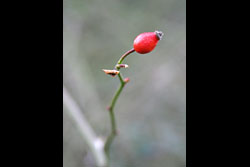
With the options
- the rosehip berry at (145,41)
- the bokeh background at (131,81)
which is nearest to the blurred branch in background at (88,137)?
the bokeh background at (131,81)

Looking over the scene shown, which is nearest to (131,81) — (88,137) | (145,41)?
(88,137)

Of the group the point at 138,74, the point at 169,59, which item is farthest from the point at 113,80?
the point at 169,59

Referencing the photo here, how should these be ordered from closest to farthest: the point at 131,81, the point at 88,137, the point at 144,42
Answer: the point at 144,42, the point at 88,137, the point at 131,81

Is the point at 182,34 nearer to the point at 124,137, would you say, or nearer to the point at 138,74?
the point at 138,74

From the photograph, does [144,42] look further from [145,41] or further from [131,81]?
[131,81]

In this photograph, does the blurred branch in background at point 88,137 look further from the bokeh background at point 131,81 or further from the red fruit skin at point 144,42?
the red fruit skin at point 144,42

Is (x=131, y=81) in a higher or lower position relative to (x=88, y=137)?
higher
